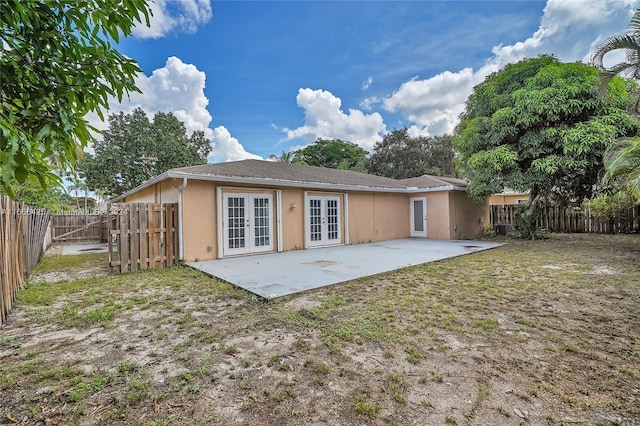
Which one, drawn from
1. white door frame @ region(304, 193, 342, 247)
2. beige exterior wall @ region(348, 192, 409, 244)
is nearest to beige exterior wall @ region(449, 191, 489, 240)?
beige exterior wall @ region(348, 192, 409, 244)

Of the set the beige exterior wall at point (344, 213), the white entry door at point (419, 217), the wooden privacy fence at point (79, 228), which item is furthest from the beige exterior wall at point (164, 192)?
the white entry door at point (419, 217)

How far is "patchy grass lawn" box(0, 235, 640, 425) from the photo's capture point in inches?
82.7

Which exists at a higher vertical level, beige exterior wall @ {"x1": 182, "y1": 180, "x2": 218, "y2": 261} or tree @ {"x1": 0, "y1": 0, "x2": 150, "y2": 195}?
tree @ {"x1": 0, "y1": 0, "x2": 150, "y2": 195}

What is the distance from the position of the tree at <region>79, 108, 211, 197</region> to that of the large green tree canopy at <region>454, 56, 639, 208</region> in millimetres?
20494

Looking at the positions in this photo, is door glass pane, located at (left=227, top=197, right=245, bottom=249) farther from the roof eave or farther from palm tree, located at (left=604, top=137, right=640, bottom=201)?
palm tree, located at (left=604, top=137, right=640, bottom=201)

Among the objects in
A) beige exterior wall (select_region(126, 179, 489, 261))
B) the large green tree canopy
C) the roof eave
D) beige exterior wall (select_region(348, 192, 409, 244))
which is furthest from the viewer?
beige exterior wall (select_region(348, 192, 409, 244))

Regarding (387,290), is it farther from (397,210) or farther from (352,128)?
(352,128)

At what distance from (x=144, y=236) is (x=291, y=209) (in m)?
4.63

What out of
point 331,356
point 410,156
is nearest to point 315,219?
point 331,356

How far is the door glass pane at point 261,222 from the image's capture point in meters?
9.46

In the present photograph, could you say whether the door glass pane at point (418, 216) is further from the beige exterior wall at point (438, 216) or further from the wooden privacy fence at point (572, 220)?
the wooden privacy fence at point (572, 220)

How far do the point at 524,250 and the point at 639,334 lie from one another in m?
7.18

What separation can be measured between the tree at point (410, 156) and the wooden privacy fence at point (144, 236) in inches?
972

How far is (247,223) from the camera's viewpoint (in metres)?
9.28
